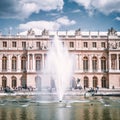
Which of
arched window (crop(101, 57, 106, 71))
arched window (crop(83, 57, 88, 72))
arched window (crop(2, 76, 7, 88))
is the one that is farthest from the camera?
arched window (crop(101, 57, 106, 71))

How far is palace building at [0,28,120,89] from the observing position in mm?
78000

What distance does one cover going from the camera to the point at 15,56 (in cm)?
7888

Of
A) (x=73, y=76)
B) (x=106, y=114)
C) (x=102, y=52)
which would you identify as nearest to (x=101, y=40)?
(x=102, y=52)

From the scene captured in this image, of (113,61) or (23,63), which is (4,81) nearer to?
(23,63)

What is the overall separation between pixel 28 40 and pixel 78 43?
10.7 metres

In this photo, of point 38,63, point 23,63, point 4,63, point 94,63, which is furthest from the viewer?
point 94,63

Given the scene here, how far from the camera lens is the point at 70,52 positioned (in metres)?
79.1

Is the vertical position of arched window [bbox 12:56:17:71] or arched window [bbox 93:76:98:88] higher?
arched window [bbox 12:56:17:71]

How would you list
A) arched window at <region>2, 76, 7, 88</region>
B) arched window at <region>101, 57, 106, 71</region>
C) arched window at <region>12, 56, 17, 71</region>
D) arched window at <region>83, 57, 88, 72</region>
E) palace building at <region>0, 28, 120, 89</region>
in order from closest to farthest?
1. palace building at <region>0, 28, 120, 89</region>
2. arched window at <region>2, 76, 7, 88</region>
3. arched window at <region>12, 56, 17, 71</region>
4. arched window at <region>83, 57, 88, 72</region>
5. arched window at <region>101, 57, 106, 71</region>

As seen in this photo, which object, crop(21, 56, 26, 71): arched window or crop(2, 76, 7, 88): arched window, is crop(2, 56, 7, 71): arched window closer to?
crop(2, 76, 7, 88): arched window

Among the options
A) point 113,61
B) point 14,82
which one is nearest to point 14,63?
point 14,82

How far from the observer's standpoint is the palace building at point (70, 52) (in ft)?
256

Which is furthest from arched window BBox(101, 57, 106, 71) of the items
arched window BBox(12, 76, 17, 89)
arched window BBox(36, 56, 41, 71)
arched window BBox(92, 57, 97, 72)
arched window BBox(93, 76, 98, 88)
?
arched window BBox(12, 76, 17, 89)

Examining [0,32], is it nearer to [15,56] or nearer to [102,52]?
[15,56]
